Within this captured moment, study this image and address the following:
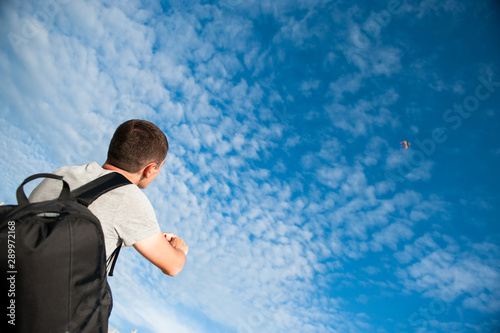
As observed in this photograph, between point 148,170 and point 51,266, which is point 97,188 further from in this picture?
point 148,170

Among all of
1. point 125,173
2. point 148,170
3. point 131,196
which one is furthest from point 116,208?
point 148,170

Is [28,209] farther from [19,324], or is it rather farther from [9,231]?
[19,324]

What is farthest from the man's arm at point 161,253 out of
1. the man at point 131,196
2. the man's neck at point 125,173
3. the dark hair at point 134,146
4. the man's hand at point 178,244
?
the dark hair at point 134,146

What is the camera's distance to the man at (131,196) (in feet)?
8.02

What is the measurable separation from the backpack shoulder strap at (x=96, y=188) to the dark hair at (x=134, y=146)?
50 centimetres

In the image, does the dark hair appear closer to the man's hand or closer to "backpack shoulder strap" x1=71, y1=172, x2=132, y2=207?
"backpack shoulder strap" x1=71, y1=172, x2=132, y2=207

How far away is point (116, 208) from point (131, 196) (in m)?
0.15

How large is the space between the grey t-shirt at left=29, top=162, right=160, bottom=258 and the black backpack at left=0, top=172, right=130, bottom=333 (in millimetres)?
345

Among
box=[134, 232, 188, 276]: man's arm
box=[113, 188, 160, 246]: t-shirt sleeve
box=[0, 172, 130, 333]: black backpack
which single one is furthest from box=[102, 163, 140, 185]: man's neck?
box=[0, 172, 130, 333]: black backpack

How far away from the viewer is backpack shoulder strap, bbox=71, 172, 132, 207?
7.31 feet

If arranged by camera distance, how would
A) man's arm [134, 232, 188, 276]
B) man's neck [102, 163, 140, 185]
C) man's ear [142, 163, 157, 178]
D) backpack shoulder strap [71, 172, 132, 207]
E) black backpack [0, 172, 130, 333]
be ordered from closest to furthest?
black backpack [0, 172, 130, 333], backpack shoulder strap [71, 172, 132, 207], man's arm [134, 232, 188, 276], man's neck [102, 163, 140, 185], man's ear [142, 163, 157, 178]

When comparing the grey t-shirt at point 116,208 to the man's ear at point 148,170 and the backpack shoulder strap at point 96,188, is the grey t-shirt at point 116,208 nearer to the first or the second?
the backpack shoulder strap at point 96,188

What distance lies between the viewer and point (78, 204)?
2107mm

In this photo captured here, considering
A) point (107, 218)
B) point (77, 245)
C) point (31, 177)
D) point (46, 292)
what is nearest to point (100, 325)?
point (46, 292)
